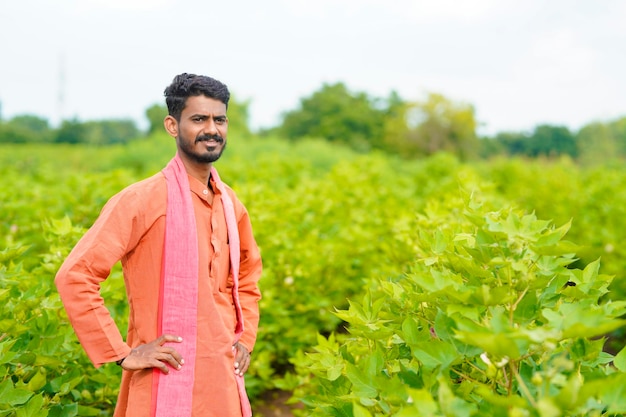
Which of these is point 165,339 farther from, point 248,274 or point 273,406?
point 273,406

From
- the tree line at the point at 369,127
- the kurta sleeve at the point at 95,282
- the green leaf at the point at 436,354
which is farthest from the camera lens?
the tree line at the point at 369,127

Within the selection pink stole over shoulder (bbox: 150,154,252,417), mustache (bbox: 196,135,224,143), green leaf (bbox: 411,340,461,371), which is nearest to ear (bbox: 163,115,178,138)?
mustache (bbox: 196,135,224,143)

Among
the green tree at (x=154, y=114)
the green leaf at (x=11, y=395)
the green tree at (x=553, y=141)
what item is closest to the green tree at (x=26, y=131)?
the green tree at (x=154, y=114)

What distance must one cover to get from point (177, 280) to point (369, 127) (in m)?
56.9

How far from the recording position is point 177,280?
2127mm

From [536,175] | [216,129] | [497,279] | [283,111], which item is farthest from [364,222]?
[283,111]

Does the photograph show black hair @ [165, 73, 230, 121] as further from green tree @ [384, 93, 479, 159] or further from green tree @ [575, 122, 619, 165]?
green tree @ [384, 93, 479, 159]

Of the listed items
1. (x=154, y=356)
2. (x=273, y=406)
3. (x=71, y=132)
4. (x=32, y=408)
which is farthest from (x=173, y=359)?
(x=71, y=132)

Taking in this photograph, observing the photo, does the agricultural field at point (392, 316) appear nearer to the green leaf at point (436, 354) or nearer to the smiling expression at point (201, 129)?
the green leaf at point (436, 354)

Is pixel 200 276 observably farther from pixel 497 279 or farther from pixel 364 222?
pixel 364 222

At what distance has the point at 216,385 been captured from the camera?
2.22 meters

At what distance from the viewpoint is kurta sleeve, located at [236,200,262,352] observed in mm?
2545

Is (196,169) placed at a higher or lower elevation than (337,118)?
lower

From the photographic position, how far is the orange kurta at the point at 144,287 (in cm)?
203
